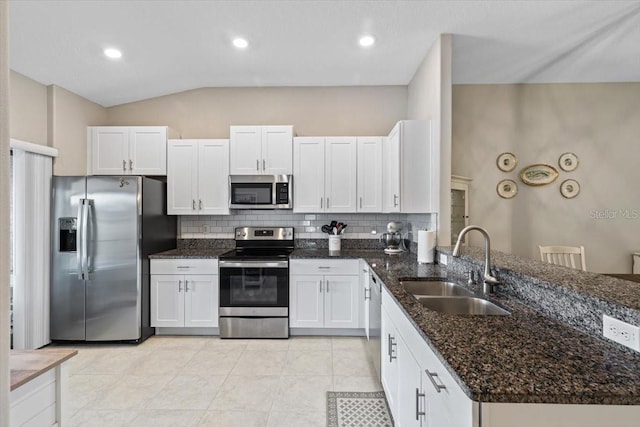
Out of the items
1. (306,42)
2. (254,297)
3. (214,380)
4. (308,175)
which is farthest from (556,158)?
(214,380)

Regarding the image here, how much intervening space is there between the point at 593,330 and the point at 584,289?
0.18 meters

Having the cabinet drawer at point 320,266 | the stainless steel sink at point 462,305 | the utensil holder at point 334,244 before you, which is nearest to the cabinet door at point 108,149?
the cabinet drawer at point 320,266

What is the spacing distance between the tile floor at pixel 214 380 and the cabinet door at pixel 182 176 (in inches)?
59.1

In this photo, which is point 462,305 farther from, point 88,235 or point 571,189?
point 88,235

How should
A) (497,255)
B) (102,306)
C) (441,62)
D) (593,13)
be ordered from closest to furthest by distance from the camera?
(497,255) < (593,13) < (441,62) < (102,306)

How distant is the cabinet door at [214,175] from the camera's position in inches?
145

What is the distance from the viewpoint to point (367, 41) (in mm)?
2889

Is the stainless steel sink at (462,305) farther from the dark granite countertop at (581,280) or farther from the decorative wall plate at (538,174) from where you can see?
the decorative wall plate at (538,174)

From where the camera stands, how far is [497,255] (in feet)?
7.37

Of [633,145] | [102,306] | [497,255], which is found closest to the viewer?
[497,255]

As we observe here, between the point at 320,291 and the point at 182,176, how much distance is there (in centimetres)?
211

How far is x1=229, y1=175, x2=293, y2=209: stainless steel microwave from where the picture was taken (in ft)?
11.9

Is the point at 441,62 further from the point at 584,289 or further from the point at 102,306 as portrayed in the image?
the point at 102,306

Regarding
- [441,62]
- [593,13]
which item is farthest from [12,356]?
[593,13]
